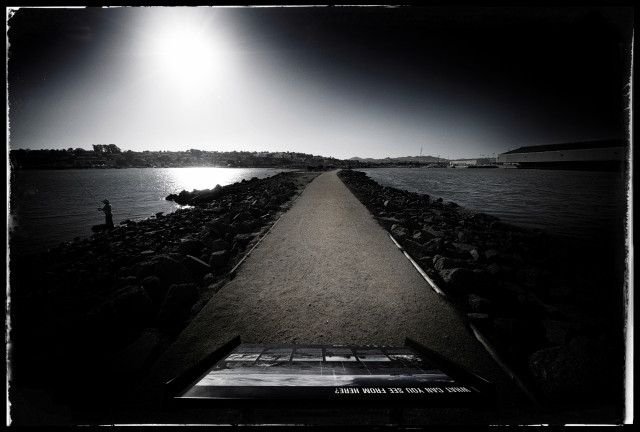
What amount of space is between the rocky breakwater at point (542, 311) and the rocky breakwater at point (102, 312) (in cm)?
443

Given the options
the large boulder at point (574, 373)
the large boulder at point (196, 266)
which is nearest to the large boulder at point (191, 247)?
the large boulder at point (196, 266)

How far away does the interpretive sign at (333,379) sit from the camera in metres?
1.75

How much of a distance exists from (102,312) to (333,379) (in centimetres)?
339

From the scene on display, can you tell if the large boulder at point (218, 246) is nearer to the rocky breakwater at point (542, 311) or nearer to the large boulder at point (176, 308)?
the large boulder at point (176, 308)

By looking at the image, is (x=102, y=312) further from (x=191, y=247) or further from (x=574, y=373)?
(x=574, y=373)

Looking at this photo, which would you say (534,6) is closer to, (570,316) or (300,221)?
(570,316)

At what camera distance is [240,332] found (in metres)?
3.58

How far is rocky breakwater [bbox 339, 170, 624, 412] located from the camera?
2570mm

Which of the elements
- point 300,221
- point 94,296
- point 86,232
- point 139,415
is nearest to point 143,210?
point 86,232

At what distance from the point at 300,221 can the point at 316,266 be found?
4.78 m

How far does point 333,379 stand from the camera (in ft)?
6.70

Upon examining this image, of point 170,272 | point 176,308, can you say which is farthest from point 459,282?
point 170,272

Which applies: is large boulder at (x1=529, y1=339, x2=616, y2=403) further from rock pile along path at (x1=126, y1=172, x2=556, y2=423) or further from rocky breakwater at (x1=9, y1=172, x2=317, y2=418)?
rocky breakwater at (x1=9, y1=172, x2=317, y2=418)

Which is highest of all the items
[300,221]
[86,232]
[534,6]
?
[534,6]
